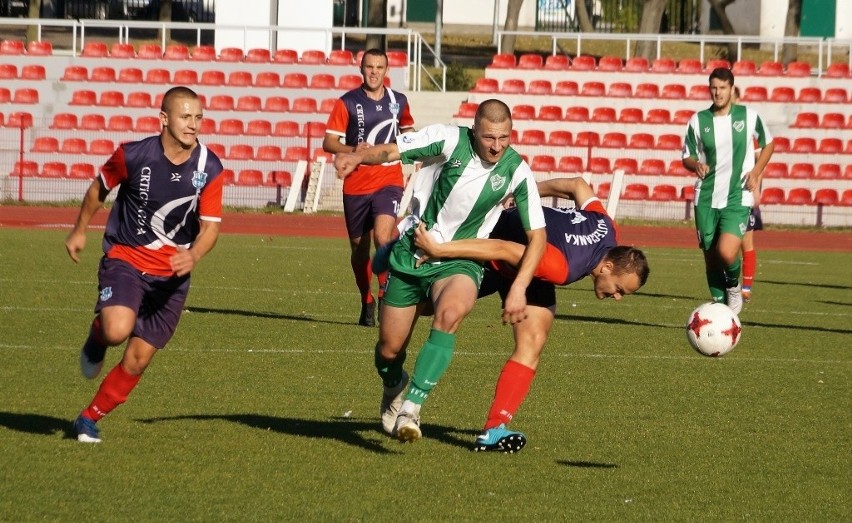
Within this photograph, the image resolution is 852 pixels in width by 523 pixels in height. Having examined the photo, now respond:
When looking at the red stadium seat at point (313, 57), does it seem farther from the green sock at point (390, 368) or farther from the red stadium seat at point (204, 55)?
the green sock at point (390, 368)

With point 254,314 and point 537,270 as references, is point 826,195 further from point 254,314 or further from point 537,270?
point 537,270

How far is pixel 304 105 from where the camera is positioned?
94.3ft

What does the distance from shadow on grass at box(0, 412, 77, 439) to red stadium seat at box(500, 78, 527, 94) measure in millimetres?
23188

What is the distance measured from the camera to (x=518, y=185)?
263 inches

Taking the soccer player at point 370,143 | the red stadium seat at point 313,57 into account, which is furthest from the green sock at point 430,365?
the red stadium seat at point 313,57

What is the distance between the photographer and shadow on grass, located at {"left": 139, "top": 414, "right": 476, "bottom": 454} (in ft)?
23.0

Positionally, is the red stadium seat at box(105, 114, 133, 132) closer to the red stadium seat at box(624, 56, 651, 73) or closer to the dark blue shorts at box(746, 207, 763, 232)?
the red stadium seat at box(624, 56, 651, 73)

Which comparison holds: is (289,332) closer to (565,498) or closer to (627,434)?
(627,434)

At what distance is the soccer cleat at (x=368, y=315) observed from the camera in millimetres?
11617

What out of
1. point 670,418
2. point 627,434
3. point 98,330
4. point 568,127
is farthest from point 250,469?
point 568,127

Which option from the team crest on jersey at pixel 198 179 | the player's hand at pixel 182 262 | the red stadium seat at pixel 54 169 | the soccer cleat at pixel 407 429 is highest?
the team crest on jersey at pixel 198 179

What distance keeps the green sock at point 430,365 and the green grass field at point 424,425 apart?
337 mm

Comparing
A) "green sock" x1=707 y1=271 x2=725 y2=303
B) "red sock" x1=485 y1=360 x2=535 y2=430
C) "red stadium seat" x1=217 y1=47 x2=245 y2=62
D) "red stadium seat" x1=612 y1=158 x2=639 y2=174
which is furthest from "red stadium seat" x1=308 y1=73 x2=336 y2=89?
"red sock" x1=485 y1=360 x2=535 y2=430

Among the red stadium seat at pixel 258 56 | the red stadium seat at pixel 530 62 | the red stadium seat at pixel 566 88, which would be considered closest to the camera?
the red stadium seat at pixel 566 88
